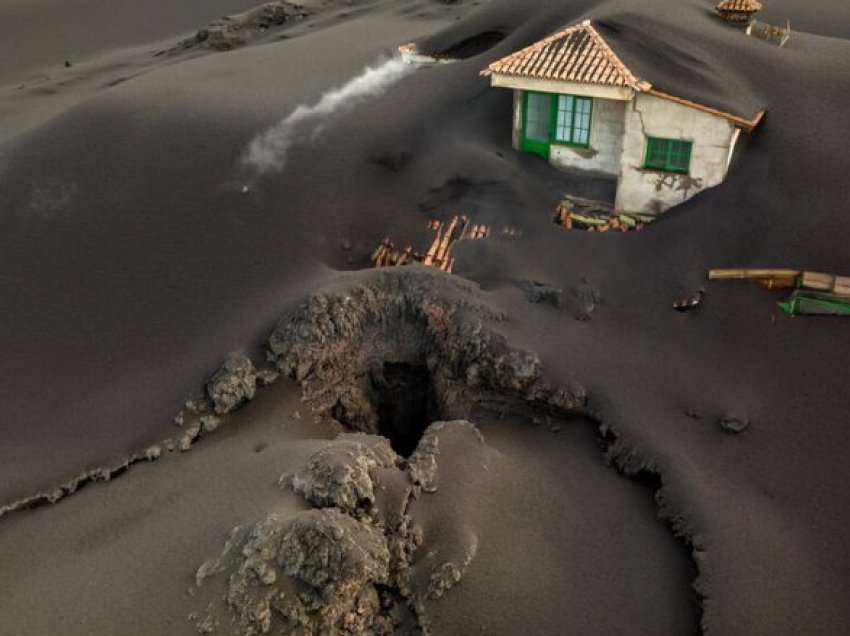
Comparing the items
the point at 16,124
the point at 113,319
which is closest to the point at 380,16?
the point at 16,124

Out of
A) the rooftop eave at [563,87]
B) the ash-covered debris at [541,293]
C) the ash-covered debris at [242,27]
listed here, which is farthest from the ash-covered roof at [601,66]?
the ash-covered debris at [242,27]

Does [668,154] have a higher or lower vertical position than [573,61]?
lower

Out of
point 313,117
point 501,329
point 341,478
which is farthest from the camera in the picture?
point 313,117

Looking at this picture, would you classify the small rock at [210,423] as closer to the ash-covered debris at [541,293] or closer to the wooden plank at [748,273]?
the ash-covered debris at [541,293]

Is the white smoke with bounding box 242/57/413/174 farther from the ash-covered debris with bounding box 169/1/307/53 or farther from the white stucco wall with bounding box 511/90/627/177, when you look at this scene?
the ash-covered debris with bounding box 169/1/307/53

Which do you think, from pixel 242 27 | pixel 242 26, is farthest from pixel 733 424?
pixel 242 26

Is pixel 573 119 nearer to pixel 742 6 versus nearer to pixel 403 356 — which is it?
pixel 742 6
